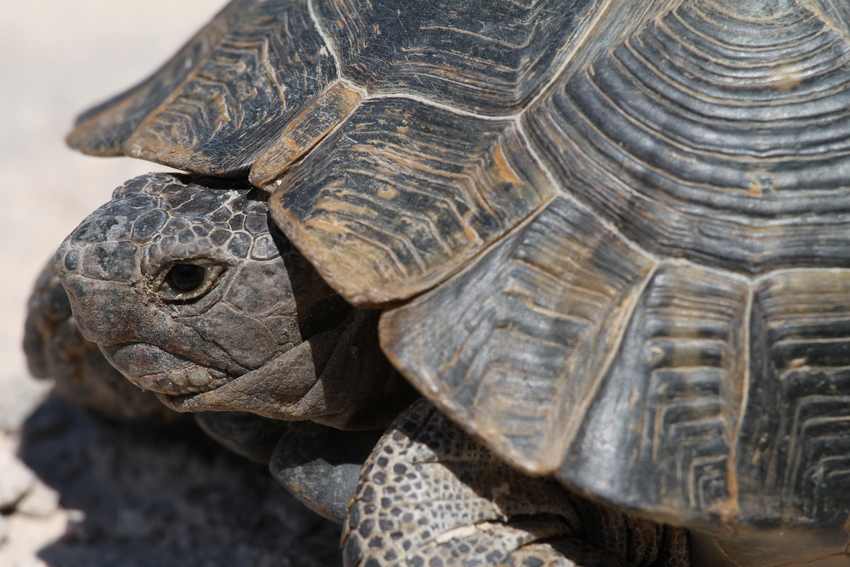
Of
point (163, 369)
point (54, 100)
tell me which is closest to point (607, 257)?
point (163, 369)

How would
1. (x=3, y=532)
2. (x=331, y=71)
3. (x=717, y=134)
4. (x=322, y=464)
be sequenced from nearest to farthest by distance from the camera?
(x=717, y=134) → (x=331, y=71) → (x=322, y=464) → (x=3, y=532)

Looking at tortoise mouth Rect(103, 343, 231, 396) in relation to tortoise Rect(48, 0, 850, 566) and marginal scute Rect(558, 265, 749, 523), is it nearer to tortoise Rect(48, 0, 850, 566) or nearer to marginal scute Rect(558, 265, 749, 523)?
tortoise Rect(48, 0, 850, 566)

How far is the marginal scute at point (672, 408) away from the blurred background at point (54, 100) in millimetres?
2694

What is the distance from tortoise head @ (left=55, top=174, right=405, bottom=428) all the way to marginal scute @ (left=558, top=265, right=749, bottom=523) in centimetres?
67

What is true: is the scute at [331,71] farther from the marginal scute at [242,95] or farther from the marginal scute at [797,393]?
the marginal scute at [797,393]

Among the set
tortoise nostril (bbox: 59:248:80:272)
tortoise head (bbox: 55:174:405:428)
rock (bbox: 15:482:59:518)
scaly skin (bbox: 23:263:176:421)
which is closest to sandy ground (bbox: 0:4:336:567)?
rock (bbox: 15:482:59:518)

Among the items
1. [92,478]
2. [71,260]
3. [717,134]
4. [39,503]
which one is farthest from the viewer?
[92,478]

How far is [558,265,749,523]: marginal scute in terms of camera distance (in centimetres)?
212

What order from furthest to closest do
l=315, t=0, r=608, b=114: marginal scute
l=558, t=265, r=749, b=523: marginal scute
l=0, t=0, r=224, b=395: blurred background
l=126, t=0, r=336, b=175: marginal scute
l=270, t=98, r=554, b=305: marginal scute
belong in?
l=0, t=0, r=224, b=395: blurred background, l=126, t=0, r=336, b=175: marginal scute, l=315, t=0, r=608, b=114: marginal scute, l=270, t=98, r=554, b=305: marginal scute, l=558, t=265, r=749, b=523: marginal scute

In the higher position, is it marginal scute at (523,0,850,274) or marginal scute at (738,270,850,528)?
marginal scute at (523,0,850,274)

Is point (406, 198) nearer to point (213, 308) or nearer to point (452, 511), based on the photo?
point (213, 308)

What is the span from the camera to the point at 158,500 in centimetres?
353

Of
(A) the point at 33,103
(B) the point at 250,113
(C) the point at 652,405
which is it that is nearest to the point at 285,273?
(B) the point at 250,113

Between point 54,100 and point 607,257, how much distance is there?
479 cm
